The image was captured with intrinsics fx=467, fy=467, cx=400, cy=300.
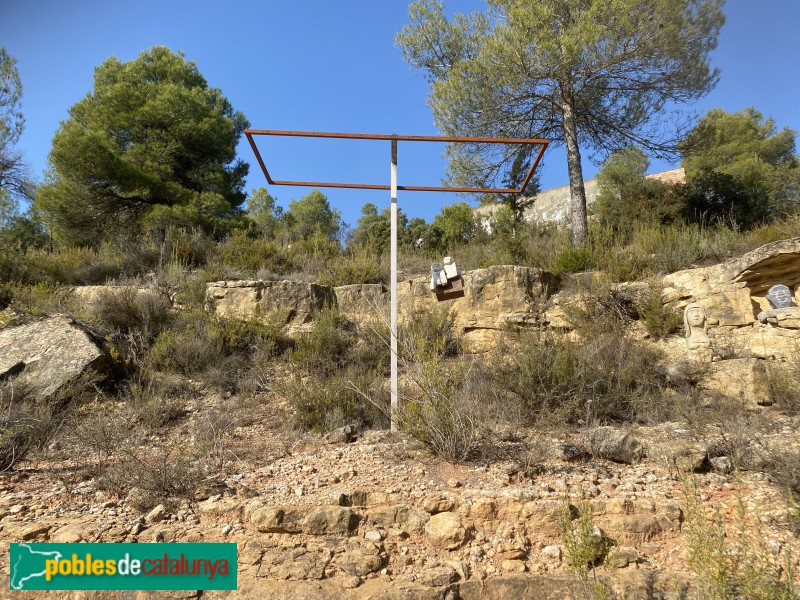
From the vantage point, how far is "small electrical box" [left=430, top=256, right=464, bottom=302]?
17.7 ft

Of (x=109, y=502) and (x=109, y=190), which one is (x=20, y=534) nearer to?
(x=109, y=502)

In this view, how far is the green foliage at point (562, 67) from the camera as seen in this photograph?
844cm

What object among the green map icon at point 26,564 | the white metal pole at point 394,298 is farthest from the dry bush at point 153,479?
the white metal pole at point 394,298

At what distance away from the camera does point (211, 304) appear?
677 cm

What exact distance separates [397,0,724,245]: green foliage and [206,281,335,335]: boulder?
4.98m

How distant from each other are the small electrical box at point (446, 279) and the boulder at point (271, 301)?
192 cm

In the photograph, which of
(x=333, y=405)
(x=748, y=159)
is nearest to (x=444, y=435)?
(x=333, y=405)

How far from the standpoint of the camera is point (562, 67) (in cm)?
851

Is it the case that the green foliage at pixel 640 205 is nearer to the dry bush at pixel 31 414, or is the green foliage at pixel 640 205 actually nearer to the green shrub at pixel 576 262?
the green shrub at pixel 576 262

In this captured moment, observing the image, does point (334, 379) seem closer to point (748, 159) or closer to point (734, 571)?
point (734, 571)

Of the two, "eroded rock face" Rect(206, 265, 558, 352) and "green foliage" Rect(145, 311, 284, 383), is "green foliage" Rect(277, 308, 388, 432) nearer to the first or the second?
"eroded rock face" Rect(206, 265, 558, 352)

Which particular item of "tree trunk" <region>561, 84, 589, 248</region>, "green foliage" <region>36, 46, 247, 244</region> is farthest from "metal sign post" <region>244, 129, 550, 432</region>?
"green foliage" <region>36, 46, 247, 244</region>

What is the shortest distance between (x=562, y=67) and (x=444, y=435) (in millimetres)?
7697

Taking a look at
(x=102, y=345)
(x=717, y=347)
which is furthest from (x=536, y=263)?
(x=102, y=345)
